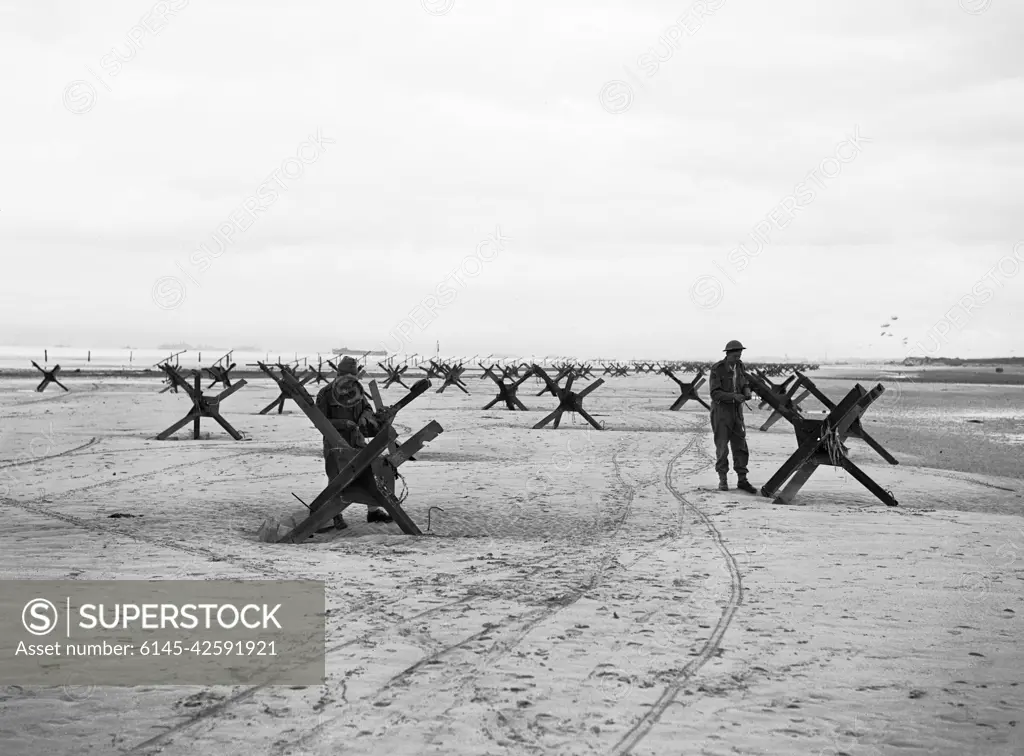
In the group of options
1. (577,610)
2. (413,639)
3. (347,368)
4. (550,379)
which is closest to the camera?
(413,639)

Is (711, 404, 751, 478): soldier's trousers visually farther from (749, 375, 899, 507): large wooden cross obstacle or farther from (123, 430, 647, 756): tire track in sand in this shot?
(123, 430, 647, 756): tire track in sand

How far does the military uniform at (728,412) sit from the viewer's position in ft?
36.6

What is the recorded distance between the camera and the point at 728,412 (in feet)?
36.7

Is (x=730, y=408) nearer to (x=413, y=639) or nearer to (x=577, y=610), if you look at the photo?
(x=577, y=610)

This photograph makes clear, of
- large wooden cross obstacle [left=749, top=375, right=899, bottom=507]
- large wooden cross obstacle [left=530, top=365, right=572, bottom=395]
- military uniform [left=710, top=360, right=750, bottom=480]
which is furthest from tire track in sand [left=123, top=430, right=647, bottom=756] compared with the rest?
large wooden cross obstacle [left=530, top=365, right=572, bottom=395]

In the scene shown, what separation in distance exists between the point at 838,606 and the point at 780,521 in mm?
3371

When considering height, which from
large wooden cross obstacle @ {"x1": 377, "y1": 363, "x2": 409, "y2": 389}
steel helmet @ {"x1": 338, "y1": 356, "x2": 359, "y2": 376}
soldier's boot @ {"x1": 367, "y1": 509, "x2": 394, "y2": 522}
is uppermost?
steel helmet @ {"x1": 338, "y1": 356, "x2": 359, "y2": 376}

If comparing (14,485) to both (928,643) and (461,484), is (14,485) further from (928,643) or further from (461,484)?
(928,643)

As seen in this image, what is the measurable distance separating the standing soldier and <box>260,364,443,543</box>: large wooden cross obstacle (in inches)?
192

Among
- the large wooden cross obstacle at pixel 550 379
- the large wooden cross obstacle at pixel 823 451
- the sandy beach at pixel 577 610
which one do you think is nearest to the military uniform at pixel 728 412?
the sandy beach at pixel 577 610

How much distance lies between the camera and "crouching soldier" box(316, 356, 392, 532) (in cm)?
845

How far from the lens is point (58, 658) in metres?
4.47

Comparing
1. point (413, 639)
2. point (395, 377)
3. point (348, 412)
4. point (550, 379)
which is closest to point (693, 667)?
point (413, 639)

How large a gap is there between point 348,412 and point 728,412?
5497mm
